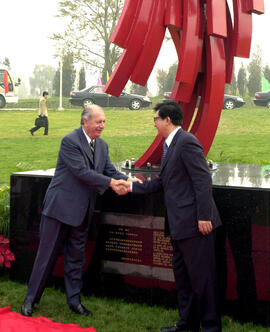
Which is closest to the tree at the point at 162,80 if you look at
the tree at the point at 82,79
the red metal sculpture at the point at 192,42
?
the tree at the point at 82,79

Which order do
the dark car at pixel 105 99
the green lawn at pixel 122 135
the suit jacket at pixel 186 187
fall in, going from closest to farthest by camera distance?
the suit jacket at pixel 186 187 → the green lawn at pixel 122 135 → the dark car at pixel 105 99

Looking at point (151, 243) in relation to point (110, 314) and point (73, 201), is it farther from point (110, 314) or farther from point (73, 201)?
point (73, 201)

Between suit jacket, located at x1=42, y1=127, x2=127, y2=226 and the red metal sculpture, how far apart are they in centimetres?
132

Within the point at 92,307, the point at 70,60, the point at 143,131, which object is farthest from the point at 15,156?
the point at 70,60

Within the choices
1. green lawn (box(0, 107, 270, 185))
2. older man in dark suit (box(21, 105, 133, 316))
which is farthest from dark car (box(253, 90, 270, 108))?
older man in dark suit (box(21, 105, 133, 316))

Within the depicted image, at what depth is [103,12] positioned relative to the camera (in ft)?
79.2

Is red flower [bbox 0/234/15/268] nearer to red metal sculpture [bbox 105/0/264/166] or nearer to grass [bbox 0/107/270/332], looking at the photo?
grass [bbox 0/107/270/332]

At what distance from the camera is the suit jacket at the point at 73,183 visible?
147 inches

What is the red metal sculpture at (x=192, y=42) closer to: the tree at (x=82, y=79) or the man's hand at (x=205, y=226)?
the man's hand at (x=205, y=226)

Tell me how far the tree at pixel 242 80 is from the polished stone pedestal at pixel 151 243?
2591 centimetres

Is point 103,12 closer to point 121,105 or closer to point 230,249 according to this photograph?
point 121,105

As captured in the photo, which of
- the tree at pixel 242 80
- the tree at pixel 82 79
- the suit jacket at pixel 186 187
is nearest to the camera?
the suit jacket at pixel 186 187

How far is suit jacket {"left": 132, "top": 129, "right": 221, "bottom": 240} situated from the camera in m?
3.18

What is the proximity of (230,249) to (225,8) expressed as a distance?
2.49m
